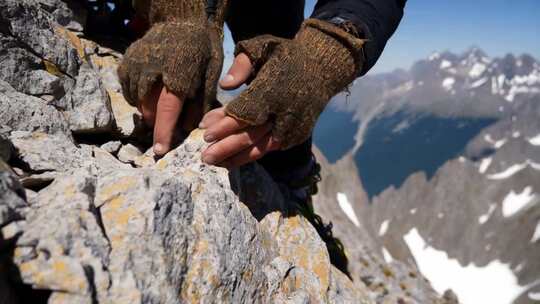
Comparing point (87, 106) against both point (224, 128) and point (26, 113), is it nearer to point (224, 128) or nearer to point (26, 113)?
point (26, 113)

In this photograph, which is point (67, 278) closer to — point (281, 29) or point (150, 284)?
point (150, 284)

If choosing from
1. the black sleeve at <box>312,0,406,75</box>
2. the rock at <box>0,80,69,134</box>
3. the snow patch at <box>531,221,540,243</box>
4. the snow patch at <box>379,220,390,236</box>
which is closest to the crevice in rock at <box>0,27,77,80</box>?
the rock at <box>0,80,69,134</box>

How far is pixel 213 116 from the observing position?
4.17 metres

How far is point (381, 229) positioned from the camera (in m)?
136

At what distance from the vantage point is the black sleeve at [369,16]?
14.3ft

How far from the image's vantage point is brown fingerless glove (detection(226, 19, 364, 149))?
3.91 meters

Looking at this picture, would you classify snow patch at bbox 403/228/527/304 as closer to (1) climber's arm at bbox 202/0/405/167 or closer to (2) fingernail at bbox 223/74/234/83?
(1) climber's arm at bbox 202/0/405/167

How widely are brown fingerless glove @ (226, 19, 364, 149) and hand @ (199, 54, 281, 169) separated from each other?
0.10m

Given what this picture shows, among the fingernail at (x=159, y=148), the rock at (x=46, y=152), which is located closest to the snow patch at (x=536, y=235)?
the fingernail at (x=159, y=148)

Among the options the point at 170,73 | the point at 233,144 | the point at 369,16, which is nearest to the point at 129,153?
the point at 170,73

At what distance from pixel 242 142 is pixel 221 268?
1.40 m

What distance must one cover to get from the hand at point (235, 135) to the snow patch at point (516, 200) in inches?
5376

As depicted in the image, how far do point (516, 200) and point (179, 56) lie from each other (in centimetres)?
15184


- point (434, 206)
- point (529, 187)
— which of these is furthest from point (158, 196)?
point (529, 187)
